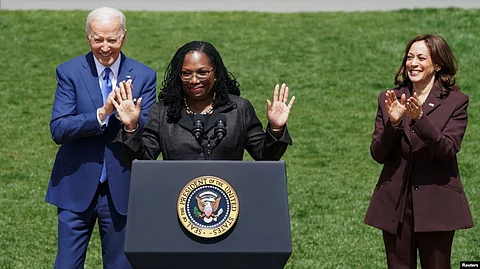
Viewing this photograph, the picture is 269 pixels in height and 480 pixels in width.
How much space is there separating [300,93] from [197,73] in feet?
29.4

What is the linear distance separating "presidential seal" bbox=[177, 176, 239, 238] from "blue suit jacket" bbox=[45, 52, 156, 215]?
118 centimetres

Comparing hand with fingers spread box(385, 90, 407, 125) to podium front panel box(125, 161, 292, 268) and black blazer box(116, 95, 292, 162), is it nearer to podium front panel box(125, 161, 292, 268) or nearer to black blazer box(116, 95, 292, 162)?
black blazer box(116, 95, 292, 162)

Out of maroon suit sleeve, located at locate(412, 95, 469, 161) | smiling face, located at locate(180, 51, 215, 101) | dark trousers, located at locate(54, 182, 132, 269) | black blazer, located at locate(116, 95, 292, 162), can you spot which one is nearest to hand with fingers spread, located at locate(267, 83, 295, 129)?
black blazer, located at locate(116, 95, 292, 162)

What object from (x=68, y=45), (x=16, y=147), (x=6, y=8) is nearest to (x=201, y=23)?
(x=68, y=45)

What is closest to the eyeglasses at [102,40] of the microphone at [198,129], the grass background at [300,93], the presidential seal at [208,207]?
the microphone at [198,129]

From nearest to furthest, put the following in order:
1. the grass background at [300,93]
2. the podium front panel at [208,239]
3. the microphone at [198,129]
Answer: the podium front panel at [208,239]
the microphone at [198,129]
the grass background at [300,93]

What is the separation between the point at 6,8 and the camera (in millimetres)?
18719

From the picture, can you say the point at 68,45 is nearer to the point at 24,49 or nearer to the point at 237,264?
the point at 24,49

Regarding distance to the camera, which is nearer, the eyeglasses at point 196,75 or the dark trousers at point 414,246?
the eyeglasses at point 196,75

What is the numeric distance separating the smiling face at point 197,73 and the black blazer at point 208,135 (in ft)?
0.50

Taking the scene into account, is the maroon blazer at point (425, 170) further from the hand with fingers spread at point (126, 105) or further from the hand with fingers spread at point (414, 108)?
the hand with fingers spread at point (126, 105)

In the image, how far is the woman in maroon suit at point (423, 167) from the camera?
247 inches

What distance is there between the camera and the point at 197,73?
574 centimetres

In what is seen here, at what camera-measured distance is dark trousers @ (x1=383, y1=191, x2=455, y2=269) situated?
20.9 feet
